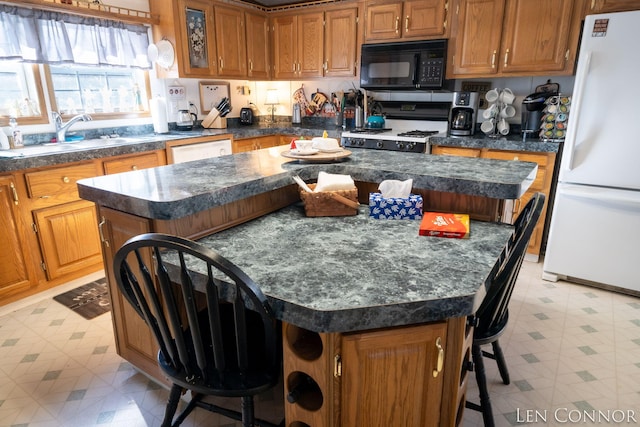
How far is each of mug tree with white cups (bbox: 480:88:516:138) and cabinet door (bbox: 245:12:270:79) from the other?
248 centimetres

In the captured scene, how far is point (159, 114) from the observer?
3.68 meters

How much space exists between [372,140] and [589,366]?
8.02 feet

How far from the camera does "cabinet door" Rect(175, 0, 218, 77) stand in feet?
11.7

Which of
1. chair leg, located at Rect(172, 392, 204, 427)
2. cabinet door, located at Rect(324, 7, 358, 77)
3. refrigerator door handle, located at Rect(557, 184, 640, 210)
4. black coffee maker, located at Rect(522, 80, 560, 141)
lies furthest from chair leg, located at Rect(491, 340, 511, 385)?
cabinet door, located at Rect(324, 7, 358, 77)

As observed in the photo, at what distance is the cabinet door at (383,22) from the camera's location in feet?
12.2

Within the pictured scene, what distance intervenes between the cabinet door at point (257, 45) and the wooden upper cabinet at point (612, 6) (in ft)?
10.2

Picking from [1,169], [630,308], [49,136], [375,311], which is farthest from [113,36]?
[630,308]

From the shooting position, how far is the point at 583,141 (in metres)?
2.60

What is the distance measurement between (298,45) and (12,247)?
3.31 m

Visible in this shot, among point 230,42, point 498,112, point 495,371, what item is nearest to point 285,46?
point 230,42

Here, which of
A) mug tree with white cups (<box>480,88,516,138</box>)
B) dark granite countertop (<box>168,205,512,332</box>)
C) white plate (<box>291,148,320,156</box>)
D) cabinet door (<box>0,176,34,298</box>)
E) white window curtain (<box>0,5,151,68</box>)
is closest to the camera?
dark granite countertop (<box>168,205,512,332</box>)

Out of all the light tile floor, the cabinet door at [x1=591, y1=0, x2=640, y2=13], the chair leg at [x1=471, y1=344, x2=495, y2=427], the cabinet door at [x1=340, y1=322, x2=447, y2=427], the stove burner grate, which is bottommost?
the light tile floor

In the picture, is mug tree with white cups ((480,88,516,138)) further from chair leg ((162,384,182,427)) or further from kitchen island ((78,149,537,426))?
chair leg ((162,384,182,427))

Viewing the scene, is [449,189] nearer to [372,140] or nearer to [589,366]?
[589,366]
